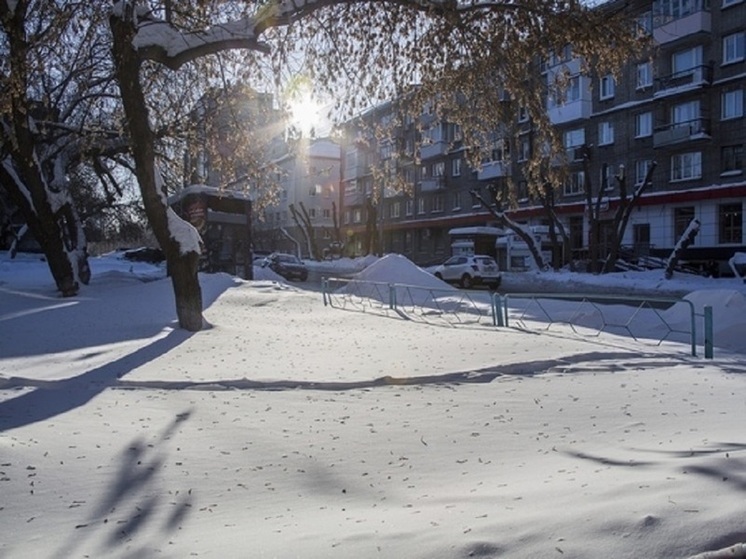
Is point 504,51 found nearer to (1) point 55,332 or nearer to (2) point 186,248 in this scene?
(2) point 186,248

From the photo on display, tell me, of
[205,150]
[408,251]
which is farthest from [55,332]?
[408,251]

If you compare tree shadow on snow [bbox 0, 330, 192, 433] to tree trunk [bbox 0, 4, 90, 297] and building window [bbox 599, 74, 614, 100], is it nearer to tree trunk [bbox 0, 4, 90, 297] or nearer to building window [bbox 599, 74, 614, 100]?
tree trunk [bbox 0, 4, 90, 297]

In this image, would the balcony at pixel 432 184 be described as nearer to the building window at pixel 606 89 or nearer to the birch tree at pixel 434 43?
the building window at pixel 606 89

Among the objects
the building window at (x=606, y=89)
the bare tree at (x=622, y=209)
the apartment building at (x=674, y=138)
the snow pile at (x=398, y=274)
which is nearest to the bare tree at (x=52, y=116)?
the snow pile at (x=398, y=274)

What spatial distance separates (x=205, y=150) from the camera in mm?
15219

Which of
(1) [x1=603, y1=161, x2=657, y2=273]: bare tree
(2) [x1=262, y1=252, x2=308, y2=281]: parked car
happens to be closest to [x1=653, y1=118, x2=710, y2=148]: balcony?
(1) [x1=603, y1=161, x2=657, y2=273]: bare tree

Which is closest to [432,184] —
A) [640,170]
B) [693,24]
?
[640,170]

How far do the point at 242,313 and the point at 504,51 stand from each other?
8.52 metres

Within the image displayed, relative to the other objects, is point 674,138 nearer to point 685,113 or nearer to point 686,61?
point 685,113

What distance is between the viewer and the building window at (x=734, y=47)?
107 ft

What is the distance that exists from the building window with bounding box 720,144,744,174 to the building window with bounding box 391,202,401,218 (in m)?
31.1

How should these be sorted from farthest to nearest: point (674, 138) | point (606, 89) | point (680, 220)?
point (606, 89)
point (680, 220)
point (674, 138)

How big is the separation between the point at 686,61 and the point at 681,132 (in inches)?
154

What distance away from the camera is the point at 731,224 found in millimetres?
33500
